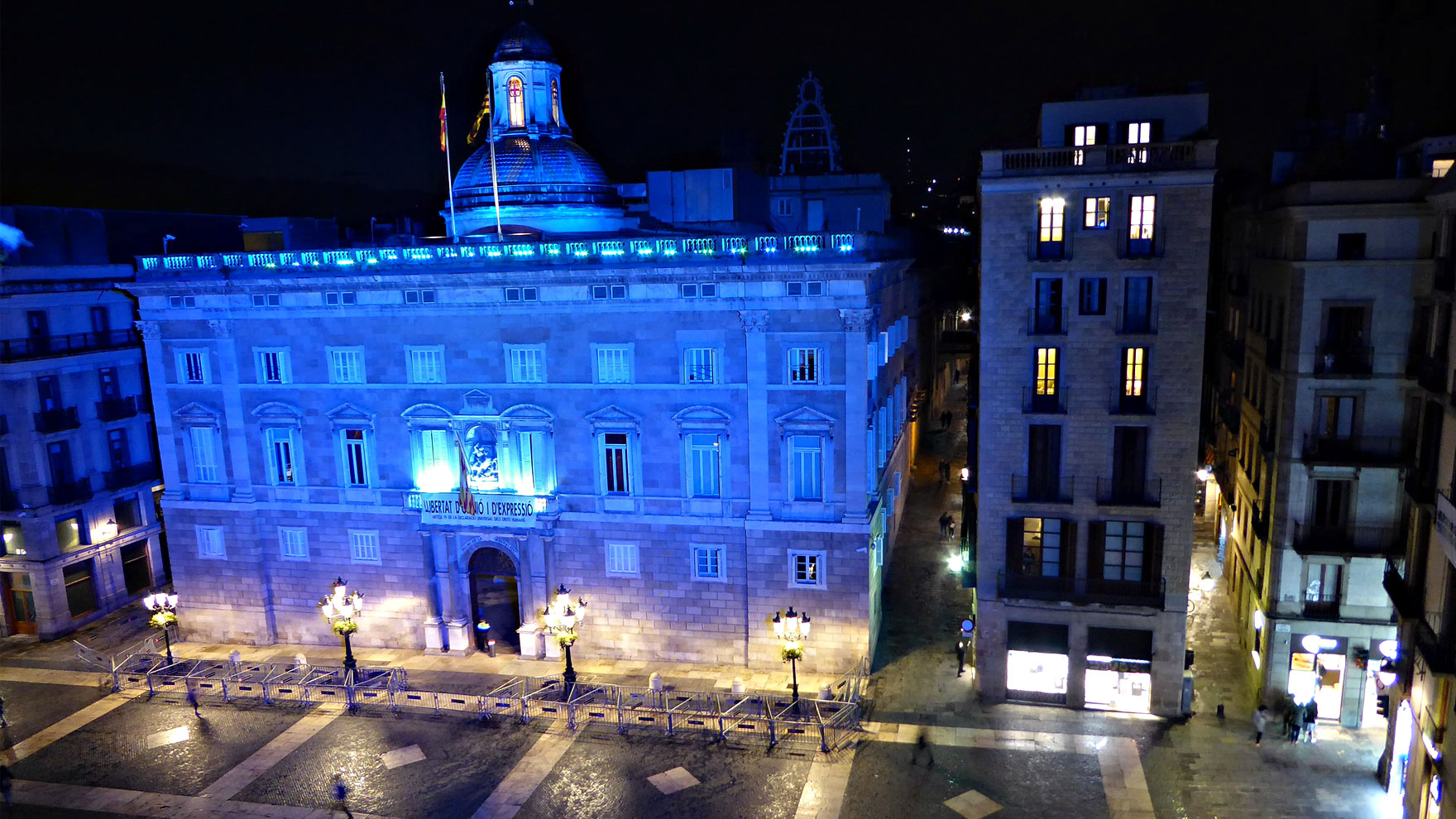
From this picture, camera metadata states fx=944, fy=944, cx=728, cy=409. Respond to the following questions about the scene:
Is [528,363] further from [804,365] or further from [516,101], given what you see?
[516,101]

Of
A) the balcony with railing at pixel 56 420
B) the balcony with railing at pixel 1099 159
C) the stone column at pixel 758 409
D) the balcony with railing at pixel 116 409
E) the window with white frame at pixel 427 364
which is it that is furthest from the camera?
the balcony with railing at pixel 116 409

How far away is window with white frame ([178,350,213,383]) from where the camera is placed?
37.2m

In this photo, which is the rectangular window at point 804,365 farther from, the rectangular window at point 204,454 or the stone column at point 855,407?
the rectangular window at point 204,454

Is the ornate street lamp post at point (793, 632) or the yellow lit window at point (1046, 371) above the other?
the yellow lit window at point (1046, 371)

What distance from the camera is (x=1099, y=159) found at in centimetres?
2788

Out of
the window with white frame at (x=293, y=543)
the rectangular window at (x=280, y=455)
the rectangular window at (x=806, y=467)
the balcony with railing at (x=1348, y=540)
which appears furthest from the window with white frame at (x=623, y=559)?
the balcony with railing at (x=1348, y=540)

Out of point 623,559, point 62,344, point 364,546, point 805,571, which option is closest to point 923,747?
point 805,571

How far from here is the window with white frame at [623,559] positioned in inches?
1368

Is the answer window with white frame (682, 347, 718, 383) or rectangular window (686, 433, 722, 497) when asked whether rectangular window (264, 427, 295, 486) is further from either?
window with white frame (682, 347, 718, 383)

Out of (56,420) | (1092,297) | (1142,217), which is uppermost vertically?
(1142,217)

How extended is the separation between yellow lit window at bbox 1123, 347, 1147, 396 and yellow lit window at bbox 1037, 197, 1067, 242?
409 cm

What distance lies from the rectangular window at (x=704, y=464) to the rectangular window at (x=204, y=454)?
19.5 metres

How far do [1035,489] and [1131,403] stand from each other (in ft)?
12.9

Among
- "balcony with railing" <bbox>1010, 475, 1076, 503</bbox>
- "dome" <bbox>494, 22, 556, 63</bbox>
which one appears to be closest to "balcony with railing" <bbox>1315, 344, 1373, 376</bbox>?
"balcony with railing" <bbox>1010, 475, 1076, 503</bbox>
